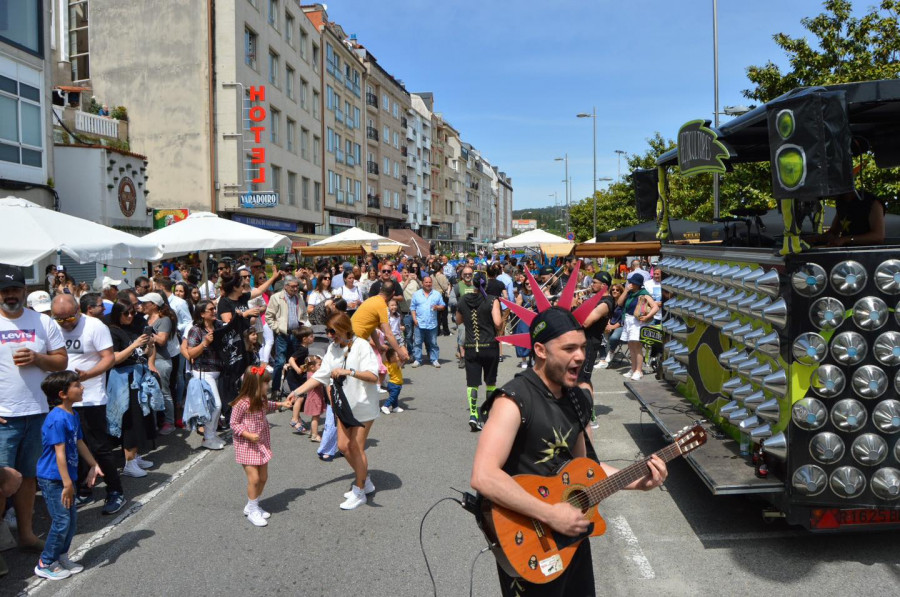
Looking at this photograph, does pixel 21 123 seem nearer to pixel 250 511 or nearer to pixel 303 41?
pixel 250 511

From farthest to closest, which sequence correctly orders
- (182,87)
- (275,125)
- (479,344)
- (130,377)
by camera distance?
(275,125) → (182,87) → (479,344) → (130,377)

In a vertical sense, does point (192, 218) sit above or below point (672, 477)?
above

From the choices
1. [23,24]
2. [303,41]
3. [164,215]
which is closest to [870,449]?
[23,24]

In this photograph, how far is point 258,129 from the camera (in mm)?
29016

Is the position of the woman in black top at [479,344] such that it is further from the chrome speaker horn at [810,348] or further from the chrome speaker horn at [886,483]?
the chrome speaker horn at [886,483]

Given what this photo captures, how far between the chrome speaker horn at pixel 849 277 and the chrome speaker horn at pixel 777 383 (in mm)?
607

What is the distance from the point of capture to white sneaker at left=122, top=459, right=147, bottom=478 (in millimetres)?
6641

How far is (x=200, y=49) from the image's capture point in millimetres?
27641

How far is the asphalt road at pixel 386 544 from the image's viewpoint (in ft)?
14.0

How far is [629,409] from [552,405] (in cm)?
713

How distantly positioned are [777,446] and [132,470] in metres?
5.87

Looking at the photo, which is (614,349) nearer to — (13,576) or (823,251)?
(823,251)

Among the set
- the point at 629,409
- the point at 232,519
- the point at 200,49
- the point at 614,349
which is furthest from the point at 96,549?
the point at 200,49

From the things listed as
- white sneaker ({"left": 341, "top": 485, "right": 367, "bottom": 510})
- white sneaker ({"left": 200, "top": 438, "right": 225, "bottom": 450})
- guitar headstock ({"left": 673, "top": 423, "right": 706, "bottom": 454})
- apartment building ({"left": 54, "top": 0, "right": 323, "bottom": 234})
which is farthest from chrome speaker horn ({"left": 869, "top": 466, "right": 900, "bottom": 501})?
apartment building ({"left": 54, "top": 0, "right": 323, "bottom": 234})
